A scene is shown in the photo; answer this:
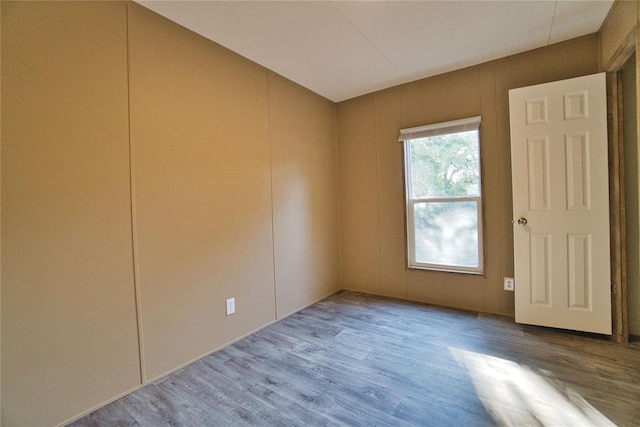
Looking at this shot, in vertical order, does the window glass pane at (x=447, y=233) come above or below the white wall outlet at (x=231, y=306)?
above

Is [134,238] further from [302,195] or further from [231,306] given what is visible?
[302,195]

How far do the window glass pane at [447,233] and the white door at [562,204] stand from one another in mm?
439

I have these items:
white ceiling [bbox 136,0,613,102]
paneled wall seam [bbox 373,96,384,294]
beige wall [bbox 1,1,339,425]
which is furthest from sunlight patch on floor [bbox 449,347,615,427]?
white ceiling [bbox 136,0,613,102]

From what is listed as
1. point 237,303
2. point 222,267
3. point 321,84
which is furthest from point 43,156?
point 321,84

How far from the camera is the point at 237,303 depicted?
237cm

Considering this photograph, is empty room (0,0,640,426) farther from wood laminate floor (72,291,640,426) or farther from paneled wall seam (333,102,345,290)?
paneled wall seam (333,102,345,290)

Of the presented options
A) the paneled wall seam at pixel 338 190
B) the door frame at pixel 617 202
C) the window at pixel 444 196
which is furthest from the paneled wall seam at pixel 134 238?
the door frame at pixel 617 202

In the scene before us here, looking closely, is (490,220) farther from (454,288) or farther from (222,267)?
(222,267)

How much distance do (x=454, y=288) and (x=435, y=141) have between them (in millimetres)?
1567

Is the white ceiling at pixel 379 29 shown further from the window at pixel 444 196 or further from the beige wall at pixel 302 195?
the window at pixel 444 196

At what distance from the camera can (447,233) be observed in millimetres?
2977

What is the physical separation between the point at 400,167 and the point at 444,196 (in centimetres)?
58

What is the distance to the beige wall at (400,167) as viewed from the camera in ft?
8.38

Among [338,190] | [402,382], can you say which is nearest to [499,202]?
[338,190]
